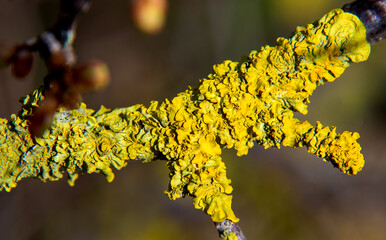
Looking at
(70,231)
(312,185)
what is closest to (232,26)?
(312,185)

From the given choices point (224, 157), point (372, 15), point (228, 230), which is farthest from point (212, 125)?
point (224, 157)

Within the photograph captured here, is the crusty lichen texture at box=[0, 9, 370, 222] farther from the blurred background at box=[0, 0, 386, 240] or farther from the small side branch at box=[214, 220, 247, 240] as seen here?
the blurred background at box=[0, 0, 386, 240]

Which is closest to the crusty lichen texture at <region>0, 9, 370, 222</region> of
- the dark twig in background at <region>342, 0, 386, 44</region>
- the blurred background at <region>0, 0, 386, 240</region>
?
the dark twig in background at <region>342, 0, 386, 44</region>

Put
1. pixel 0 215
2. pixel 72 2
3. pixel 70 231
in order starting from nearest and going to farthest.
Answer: pixel 72 2 → pixel 0 215 → pixel 70 231

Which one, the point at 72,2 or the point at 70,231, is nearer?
the point at 72,2

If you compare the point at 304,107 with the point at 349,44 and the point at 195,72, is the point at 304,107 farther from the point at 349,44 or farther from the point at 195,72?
the point at 195,72

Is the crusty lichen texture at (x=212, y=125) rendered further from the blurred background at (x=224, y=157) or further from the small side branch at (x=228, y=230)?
the blurred background at (x=224, y=157)
